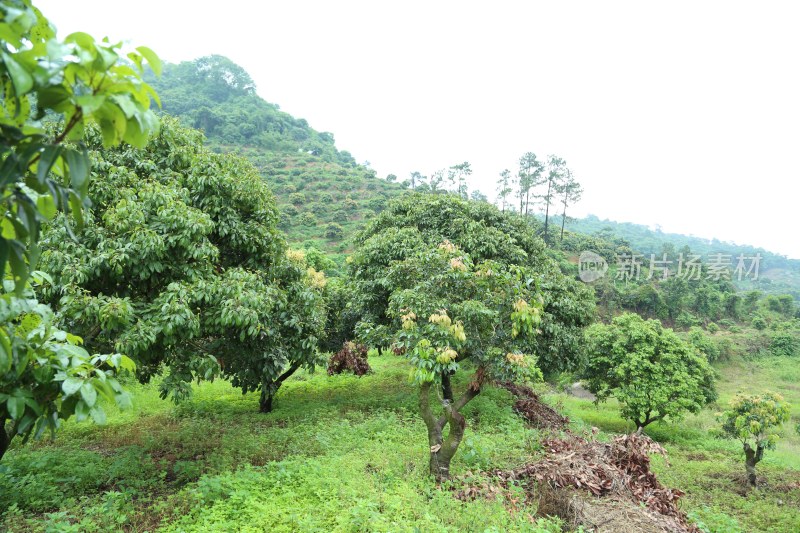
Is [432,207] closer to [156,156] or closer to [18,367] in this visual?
[156,156]

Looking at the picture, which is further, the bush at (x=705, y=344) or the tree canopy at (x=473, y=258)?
the bush at (x=705, y=344)

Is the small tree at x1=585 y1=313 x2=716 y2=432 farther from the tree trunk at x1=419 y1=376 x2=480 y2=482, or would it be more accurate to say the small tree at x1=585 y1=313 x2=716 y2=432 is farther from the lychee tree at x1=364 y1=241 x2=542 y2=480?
the tree trunk at x1=419 y1=376 x2=480 y2=482

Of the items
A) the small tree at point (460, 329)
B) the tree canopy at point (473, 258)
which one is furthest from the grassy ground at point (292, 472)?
the tree canopy at point (473, 258)

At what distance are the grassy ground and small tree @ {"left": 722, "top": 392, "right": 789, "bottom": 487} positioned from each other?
90 cm

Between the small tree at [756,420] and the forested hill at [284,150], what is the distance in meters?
35.1

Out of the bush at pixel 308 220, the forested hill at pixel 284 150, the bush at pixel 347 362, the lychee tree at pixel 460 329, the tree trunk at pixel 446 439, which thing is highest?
the forested hill at pixel 284 150

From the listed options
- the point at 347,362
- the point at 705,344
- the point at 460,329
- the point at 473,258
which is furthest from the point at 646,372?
the point at 705,344

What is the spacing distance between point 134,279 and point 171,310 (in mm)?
1470

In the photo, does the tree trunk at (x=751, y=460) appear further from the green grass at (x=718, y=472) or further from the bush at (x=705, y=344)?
the bush at (x=705, y=344)

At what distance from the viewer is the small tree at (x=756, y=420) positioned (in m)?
12.8

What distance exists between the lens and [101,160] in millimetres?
7262

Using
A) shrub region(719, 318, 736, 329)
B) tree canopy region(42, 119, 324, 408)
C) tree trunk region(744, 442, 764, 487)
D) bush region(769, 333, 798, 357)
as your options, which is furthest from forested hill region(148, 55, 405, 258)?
bush region(769, 333, 798, 357)

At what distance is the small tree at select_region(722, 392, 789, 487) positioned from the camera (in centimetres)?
1278

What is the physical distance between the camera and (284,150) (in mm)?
85125
